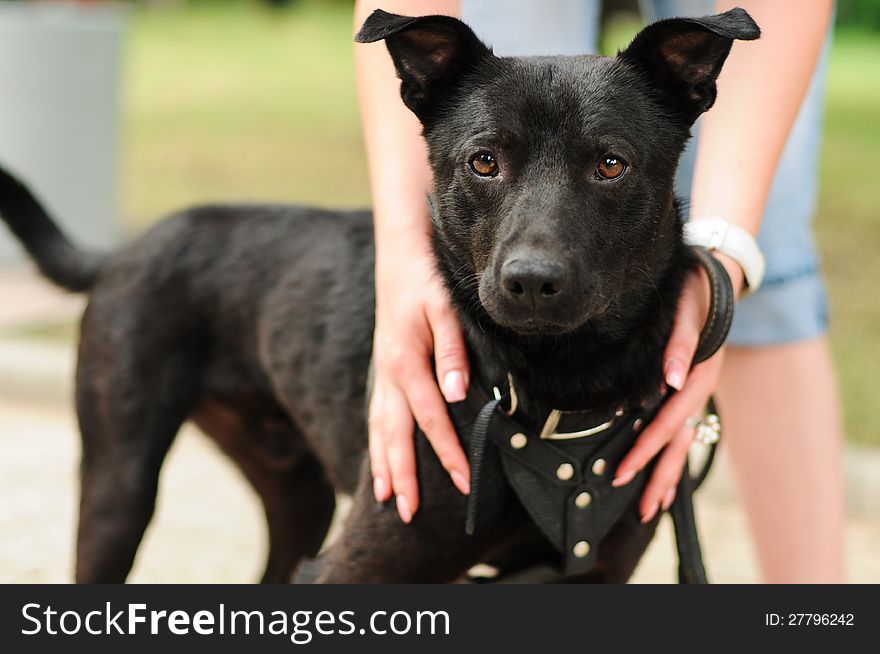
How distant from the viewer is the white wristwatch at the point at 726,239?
246cm

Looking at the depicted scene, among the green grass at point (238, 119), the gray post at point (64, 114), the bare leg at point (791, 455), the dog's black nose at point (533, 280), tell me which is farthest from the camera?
the green grass at point (238, 119)

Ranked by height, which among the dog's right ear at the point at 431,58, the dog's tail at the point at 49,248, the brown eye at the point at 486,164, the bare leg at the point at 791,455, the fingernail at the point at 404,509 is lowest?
the bare leg at the point at 791,455

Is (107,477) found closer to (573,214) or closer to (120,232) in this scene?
(573,214)

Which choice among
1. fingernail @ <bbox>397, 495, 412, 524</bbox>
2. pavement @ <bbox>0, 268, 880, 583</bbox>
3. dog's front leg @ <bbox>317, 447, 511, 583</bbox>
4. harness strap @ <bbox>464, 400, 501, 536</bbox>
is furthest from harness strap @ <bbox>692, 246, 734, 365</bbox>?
pavement @ <bbox>0, 268, 880, 583</bbox>

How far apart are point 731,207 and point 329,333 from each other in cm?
98

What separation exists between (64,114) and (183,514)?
4589 mm

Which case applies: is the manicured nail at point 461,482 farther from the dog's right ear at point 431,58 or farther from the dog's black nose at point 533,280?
the dog's right ear at point 431,58

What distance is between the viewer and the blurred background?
4117 millimetres

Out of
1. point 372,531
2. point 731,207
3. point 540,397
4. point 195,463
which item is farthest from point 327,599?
point 195,463

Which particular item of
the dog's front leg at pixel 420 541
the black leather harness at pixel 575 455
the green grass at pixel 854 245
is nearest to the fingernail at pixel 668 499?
the black leather harness at pixel 575 455

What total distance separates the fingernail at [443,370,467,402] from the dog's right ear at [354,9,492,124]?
0.51m

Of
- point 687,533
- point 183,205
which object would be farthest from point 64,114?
point 687,533

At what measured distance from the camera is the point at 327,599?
Answer: 2426mm

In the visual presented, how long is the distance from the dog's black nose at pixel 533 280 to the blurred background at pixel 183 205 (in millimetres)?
1781
